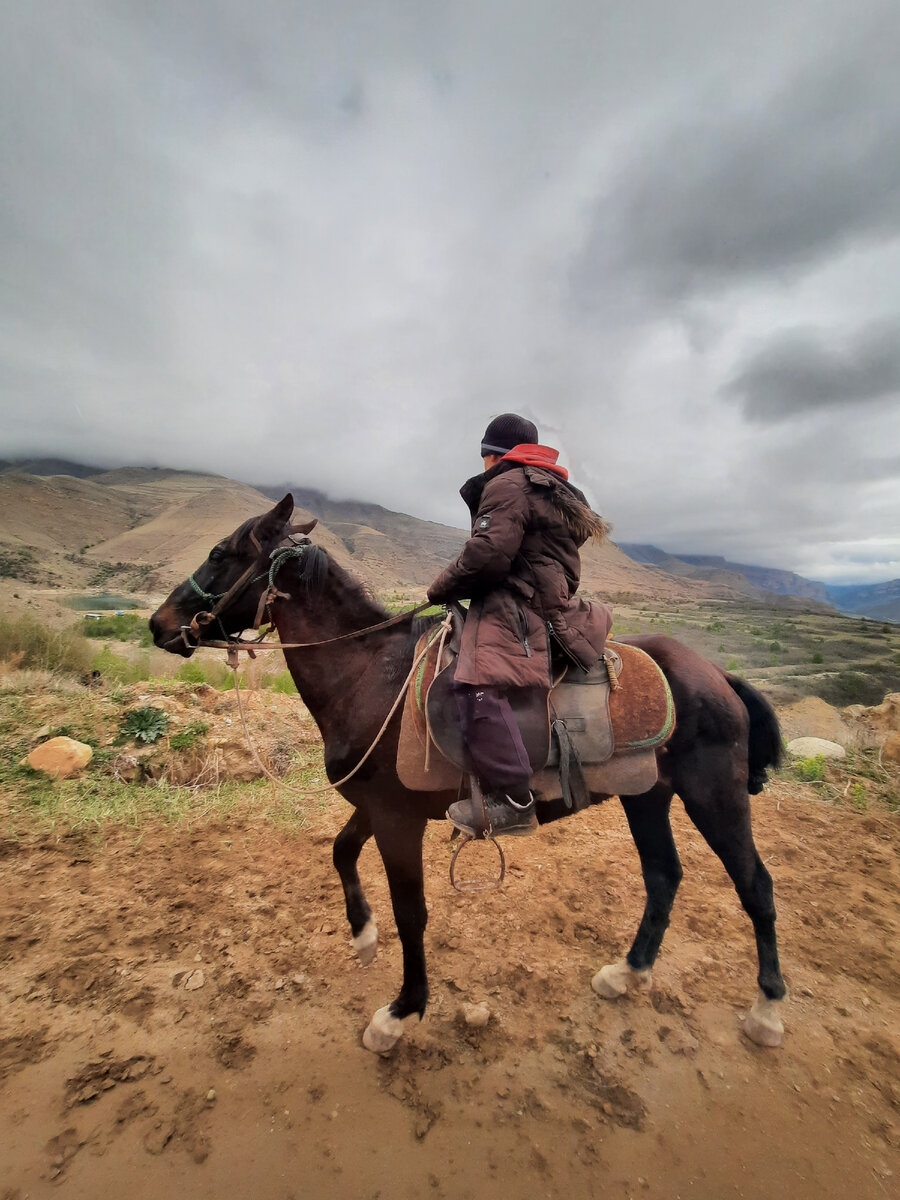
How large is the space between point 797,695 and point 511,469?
12.0 m

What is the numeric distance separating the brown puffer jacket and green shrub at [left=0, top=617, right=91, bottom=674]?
8.05 meters

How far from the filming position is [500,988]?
2.87 metres

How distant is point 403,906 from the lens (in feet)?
8.18

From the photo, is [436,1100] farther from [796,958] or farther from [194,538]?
[194,538]

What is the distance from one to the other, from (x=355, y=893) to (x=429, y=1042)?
2.85 feet

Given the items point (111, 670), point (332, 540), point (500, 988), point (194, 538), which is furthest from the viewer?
point (332, 540)

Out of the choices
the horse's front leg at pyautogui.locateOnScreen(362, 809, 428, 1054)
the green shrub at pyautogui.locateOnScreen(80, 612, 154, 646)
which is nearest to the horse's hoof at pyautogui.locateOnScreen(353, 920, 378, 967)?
the horse's front leg at pyautogui.locateOnScreen(362, 809, 428, 1054)

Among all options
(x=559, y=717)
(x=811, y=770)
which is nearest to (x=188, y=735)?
(x=559, y=717)

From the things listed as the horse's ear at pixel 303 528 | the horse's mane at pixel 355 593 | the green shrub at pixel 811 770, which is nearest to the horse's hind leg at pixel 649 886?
the horse's mane at pixel 355 593

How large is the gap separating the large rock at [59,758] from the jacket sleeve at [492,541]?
4.66 meters

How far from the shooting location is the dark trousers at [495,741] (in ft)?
6.93

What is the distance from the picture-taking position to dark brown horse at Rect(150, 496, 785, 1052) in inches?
98.0

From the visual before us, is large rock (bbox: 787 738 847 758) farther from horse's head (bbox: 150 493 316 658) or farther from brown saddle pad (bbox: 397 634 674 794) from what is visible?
horse's head (bbox: 150 493 316 658)

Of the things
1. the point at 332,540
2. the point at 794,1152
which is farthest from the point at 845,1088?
the point at 332,540
